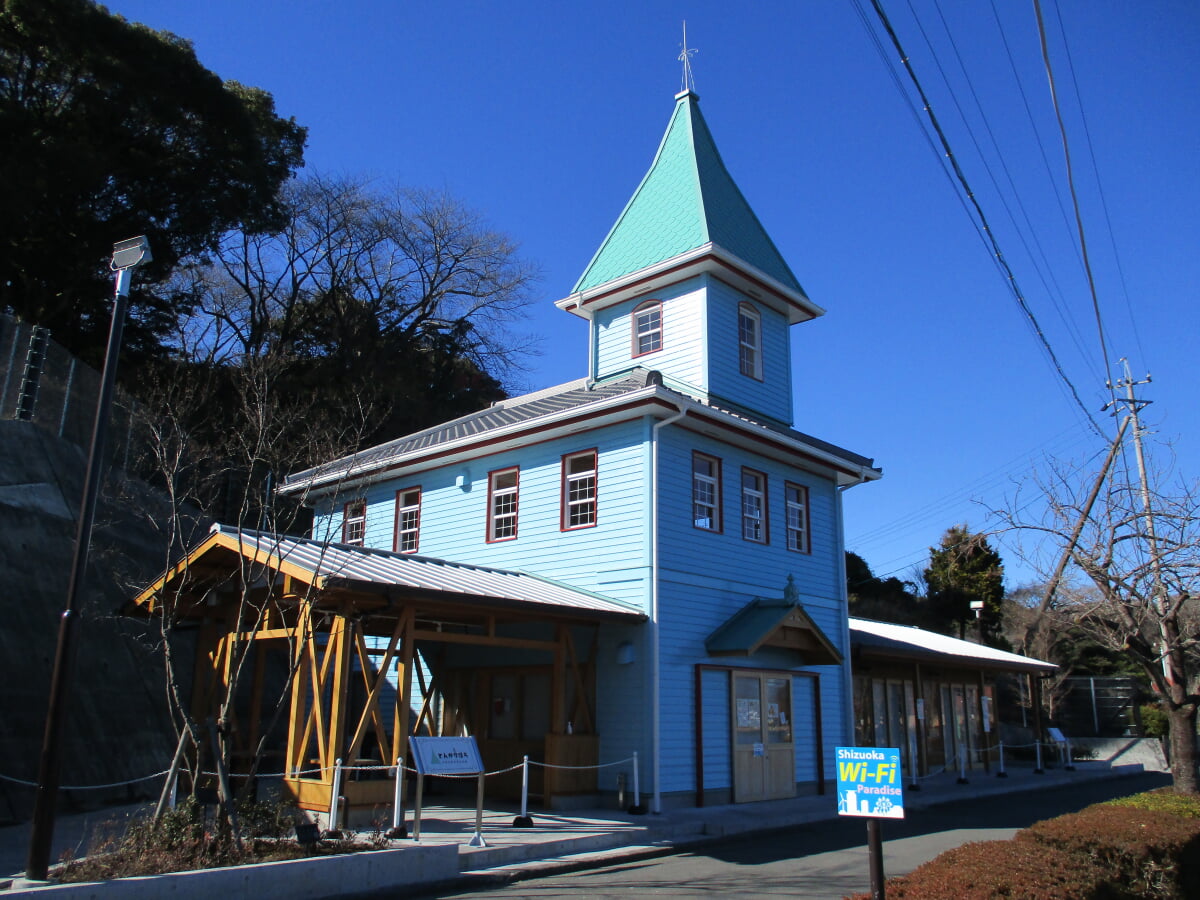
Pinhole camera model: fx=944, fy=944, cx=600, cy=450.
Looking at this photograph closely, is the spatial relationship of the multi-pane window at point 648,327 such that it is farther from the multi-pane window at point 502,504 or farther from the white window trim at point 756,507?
the multi-pane window at point 502,504

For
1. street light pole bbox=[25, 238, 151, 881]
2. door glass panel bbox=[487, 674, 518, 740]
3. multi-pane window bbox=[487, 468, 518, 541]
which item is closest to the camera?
street light pole bbox=[25, 238, 151, 881]

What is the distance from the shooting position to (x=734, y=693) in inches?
655

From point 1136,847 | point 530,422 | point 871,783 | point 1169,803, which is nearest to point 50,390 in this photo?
point 530,422

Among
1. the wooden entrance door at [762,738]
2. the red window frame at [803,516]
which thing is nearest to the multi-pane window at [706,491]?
the red window frame at [803,516]

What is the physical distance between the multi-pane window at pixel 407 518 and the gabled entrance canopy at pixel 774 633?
7.35m

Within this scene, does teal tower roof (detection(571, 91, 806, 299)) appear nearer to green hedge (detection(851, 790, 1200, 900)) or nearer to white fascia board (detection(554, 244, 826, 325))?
white fascia board (detection(554, 244, 826, 325))

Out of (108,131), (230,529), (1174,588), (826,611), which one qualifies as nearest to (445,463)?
(230,529)

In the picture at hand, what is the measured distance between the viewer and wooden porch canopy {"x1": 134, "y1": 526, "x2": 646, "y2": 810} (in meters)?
11.6

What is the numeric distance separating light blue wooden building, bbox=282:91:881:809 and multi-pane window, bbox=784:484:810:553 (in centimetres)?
5

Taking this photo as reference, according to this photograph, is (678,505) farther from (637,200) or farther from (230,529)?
(637,200)

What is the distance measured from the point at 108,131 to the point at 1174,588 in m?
27.3

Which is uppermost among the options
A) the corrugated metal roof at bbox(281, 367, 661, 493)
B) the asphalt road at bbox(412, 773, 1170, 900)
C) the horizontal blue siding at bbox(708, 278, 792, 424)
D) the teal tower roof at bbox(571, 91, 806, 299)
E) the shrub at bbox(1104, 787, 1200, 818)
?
the teal tower roof at bbox(571, 91, 806, 299)

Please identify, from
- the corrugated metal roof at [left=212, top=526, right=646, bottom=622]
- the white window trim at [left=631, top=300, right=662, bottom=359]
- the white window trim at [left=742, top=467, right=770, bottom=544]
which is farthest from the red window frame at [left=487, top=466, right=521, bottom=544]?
the white window trim at [left=742, top=467, right=770, bottom=544]

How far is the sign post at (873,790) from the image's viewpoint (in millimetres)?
6426
